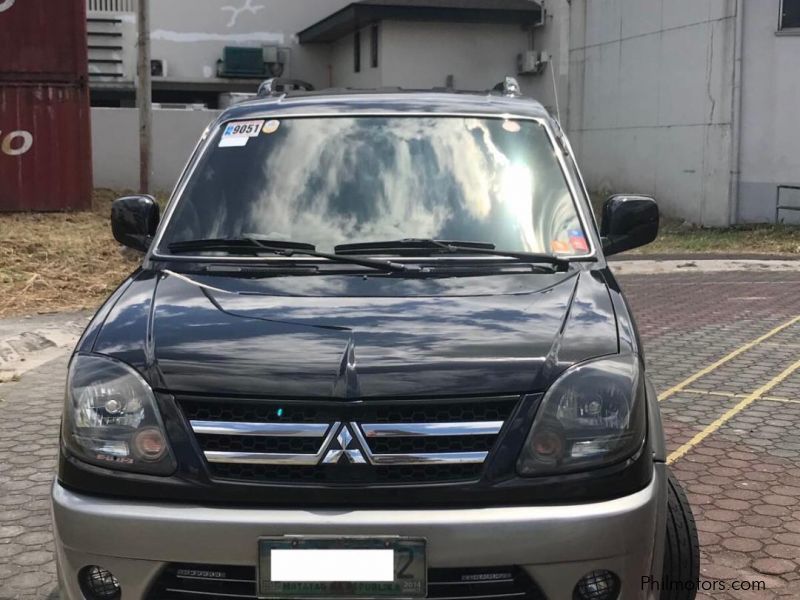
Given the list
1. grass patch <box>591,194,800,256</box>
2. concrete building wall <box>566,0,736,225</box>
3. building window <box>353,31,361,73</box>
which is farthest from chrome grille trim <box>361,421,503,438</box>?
building window <box>353,31,361,73</box>

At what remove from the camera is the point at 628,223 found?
157 inches

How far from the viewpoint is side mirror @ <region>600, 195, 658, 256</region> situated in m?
3.97

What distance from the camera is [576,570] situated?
98.3 inches

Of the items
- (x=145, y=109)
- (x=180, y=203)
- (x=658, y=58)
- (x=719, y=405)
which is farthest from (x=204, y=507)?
(x=658, y=58)

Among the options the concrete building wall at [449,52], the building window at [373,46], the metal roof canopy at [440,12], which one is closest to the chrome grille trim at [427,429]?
the concrete building wall at [449,52]

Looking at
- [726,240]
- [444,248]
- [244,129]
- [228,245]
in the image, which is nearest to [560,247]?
[444,248]

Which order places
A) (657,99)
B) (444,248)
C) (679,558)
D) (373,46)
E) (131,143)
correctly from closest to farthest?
(679,558) < (444,248) < (131,143) < (657,99) < (373,46)

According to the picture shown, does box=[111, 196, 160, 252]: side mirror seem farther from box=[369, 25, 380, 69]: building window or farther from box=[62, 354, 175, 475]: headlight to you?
box=[369, 25, 380, 69]: building window

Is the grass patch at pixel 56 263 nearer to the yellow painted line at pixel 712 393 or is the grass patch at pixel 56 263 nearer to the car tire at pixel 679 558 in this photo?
the yellow painted line at pixel 712 393

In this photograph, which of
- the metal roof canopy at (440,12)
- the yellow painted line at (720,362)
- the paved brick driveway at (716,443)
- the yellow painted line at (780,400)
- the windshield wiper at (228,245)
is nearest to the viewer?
the windshield wiper at (228,245)

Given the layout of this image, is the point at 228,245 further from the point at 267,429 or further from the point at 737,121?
the point at 737,121

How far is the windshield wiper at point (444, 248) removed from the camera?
137 inches

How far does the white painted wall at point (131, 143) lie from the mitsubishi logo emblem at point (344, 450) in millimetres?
17858

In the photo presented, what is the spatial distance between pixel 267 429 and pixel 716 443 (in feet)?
12.3
